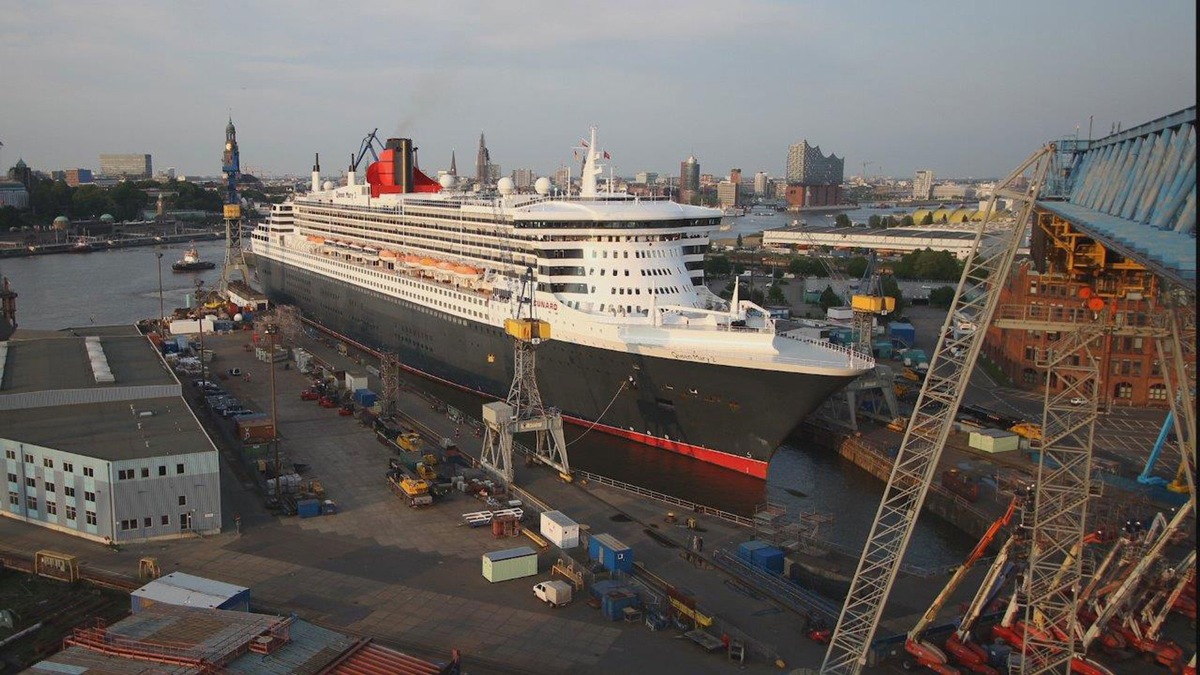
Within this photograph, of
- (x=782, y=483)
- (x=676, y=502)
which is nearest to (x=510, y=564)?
(x=676, y=502)

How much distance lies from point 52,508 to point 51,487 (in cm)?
56

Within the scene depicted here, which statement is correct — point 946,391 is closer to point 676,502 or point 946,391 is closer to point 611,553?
point 611,553

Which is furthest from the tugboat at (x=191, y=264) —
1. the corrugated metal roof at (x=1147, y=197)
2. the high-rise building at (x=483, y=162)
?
the corrugated metal roof at (x=1147, y=197)

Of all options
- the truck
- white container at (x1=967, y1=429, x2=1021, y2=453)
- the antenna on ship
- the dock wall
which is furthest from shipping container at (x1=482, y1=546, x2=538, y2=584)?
white container at (x1=967, y1=429, x2=1021, y2=453)

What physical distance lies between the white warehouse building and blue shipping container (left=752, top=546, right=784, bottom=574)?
13394mm

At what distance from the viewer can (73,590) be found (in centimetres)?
2044

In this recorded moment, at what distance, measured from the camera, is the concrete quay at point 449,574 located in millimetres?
17969

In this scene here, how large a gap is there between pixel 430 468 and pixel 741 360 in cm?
997

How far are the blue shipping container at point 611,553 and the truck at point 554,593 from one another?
4.77ft

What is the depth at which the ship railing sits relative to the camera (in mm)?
26672

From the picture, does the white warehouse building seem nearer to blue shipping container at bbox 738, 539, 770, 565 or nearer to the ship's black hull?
the ship's black hull

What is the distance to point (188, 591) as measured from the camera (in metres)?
18.9

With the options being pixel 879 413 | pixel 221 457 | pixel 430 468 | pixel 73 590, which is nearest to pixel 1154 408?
pixel 879 413

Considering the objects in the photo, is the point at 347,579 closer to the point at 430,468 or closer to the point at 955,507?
the point at 430,468
